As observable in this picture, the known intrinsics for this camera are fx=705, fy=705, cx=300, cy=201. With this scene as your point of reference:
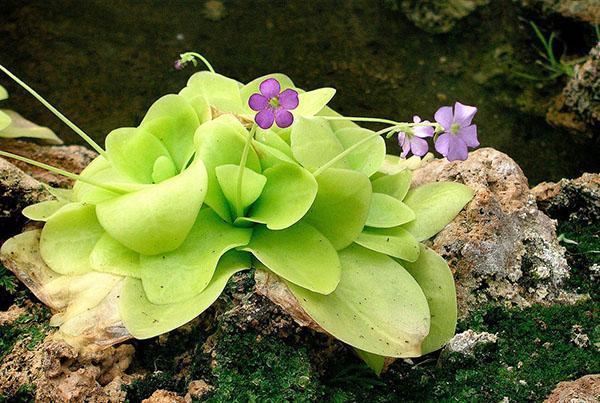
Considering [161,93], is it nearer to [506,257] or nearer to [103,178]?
[103,178]

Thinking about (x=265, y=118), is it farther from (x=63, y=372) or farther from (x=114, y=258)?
(x=63, y=372)

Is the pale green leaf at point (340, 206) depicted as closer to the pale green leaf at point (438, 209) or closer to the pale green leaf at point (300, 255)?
the pale green leaf at point (300, 255)

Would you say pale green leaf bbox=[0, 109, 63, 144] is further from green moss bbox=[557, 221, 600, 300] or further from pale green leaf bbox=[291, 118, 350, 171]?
green moss bbox=[557, 221, 600, 300]

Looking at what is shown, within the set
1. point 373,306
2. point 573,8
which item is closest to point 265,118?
point 373,306

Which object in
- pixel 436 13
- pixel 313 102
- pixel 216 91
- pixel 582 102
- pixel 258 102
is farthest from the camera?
pixel 436 13

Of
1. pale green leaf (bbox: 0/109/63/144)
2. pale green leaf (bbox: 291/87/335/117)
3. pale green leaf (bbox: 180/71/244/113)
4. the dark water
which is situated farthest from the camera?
the dark water

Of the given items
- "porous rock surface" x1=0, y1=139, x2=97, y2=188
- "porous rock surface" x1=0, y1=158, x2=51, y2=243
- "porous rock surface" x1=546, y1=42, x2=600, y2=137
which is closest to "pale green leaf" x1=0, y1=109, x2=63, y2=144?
"porous rock surface" x1=0, y1=139, x2=97, y2=188
